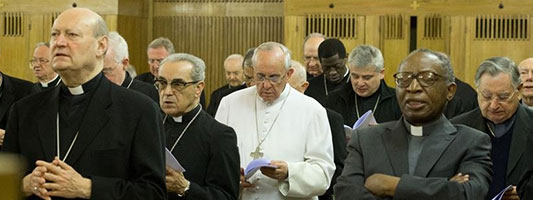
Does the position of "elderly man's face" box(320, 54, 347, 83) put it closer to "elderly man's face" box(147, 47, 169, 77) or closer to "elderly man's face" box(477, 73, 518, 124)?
"elderly man's face" box(147, 47, 169, 77)

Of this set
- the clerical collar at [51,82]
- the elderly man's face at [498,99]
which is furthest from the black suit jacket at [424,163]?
the clerical collar at [51,82]

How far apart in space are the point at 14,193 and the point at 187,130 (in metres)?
3.40

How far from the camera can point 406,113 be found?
13.0 ft

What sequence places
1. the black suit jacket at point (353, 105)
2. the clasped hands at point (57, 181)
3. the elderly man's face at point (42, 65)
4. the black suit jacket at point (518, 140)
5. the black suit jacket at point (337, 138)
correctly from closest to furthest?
the clasped hands at point (57, 181) → the black suit jacket at point (518, 140) → the black suit jacket at point (337, 138) → the black suit jacket at point (353, 105) → the elderly man's face at point (42, 65)

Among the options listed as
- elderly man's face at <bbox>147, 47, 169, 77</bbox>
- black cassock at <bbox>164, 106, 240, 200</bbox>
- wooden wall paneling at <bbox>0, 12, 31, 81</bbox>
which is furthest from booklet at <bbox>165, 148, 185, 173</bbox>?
wooden wall paneling at <bbox>0, 12, 31, 81</bbox>

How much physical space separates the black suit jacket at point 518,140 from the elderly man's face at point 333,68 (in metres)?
2.54

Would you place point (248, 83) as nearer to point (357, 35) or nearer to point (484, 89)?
point (484, 89)

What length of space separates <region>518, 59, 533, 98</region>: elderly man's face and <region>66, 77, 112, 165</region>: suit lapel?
13.4 ft

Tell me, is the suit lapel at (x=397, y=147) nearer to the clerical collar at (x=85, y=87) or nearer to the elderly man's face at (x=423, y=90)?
the elderly man's face at (x=423, y=90)

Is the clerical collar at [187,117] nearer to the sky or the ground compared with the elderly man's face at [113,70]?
nearer to the ground

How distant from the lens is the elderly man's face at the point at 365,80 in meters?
6.83

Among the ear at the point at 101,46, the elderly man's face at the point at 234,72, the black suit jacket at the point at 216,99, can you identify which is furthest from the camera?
the elderly man's face at the point at 234,72

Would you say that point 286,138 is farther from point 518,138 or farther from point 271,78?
point 518,138

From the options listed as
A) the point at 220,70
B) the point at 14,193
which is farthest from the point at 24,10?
the point at 14,193
